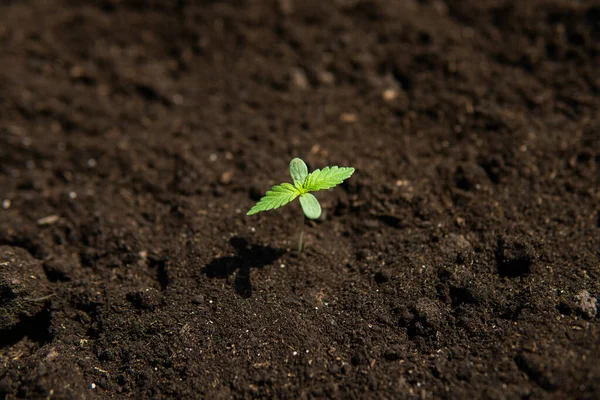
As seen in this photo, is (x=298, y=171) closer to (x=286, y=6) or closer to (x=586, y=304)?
(x=586, y=304)

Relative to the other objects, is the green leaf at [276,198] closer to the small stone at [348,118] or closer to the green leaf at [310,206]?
the green leaf at [310,206]

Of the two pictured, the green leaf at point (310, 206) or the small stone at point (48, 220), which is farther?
the small stone at point (48, 220)

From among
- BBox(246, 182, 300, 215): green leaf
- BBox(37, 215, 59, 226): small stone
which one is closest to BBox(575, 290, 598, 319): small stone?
BBox(246, 182, 300, 215): green leaf

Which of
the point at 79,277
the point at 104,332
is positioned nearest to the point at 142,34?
the point at 79,277

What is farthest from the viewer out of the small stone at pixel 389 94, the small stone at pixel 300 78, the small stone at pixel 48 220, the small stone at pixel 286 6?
the small stone at pixel 286 6

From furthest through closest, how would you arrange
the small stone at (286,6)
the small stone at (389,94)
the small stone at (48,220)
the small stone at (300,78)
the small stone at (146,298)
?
the small stone at (286,6) → the small stone at (300,78) → the small stone at (389,94) → the small stone at (48,220) → the small stone at (146,298)

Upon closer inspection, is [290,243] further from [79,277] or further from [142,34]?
[142,34]

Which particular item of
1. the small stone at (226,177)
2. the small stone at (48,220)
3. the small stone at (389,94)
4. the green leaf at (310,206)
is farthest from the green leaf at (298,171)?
the small stone at (48,220)
